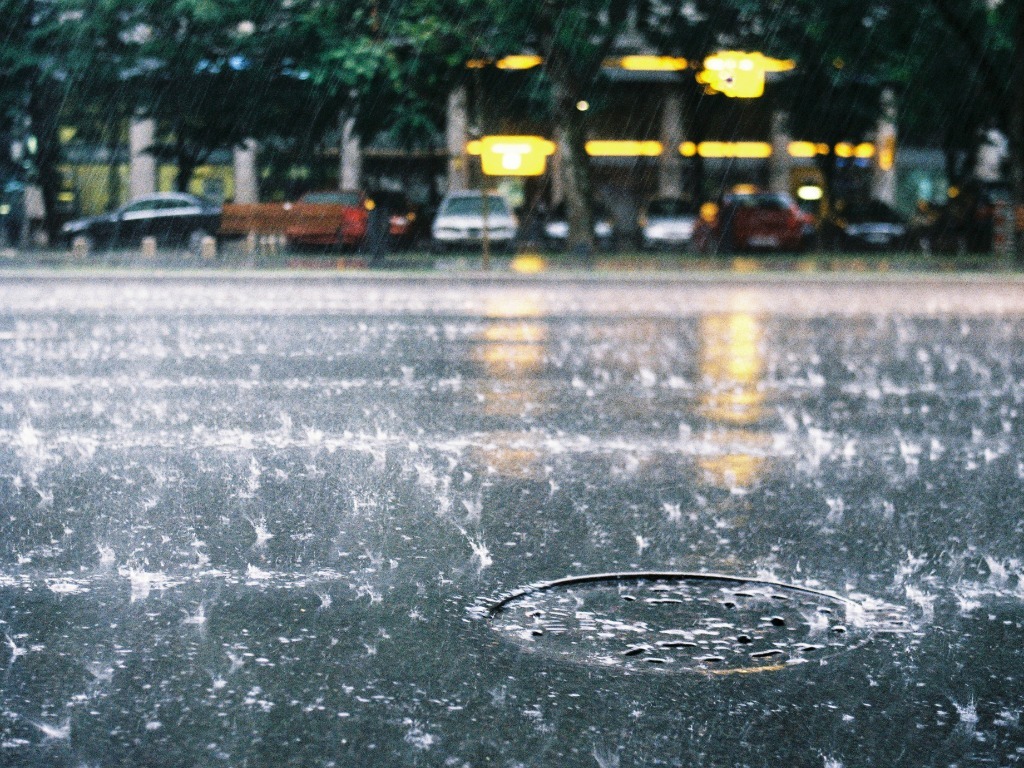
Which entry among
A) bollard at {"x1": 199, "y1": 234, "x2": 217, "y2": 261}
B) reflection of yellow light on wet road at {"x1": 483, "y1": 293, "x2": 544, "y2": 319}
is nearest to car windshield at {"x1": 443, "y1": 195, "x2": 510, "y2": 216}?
bollard at {"x1": 199, "y1": 234, "x2": 217, "y2": 261}

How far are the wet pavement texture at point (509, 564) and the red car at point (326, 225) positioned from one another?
A: 23.1 meters

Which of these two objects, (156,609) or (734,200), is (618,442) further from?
(734,200)

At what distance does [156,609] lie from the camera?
16.8 ft

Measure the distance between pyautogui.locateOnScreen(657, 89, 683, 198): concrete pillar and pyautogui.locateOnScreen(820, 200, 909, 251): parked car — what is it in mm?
11709

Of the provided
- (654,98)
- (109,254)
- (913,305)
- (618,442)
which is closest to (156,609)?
(618,442)

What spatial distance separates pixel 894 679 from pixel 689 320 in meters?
14.0

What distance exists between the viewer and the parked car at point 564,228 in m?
41.8

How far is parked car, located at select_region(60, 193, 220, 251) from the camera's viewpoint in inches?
1532

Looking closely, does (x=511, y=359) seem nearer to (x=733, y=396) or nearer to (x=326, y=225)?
(x=733, y=396)

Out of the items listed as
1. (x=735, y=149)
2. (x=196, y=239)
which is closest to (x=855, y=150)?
(x=735, y=149)

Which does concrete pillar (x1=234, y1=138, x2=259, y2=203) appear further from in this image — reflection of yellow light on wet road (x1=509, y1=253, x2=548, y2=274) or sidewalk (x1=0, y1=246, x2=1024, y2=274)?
reflection of yellow light on wet road (x1=509, y1=253, x2=548, y2=274)

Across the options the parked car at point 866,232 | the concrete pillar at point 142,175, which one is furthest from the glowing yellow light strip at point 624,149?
the concrete pillar at point 142,175

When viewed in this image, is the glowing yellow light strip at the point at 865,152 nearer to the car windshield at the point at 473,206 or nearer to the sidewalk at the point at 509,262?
the sidewalk at the point at 509,262

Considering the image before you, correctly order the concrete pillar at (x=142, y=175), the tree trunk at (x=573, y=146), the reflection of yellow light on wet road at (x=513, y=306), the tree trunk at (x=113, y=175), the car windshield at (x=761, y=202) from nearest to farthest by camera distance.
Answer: the reflection of yellow light on wet road at (x=513, y=306) < the tree trunk at (x=573, y=146) < the car windshield at (x=761, y=202) < the tree trunk at (x=113, y=175) < the concrete pillar at (x=142, y=175)
